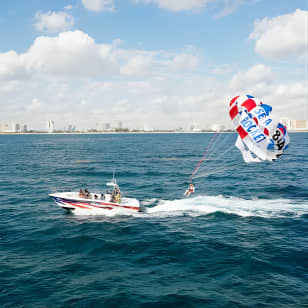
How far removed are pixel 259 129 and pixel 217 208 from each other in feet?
37.4

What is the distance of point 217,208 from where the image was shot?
31844 millimetres

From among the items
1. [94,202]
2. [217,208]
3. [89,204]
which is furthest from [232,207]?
[89,204]

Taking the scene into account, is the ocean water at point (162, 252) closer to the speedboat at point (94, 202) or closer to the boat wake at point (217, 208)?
the boat wake at point (217, 208)

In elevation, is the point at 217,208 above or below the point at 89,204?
below

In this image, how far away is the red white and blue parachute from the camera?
979 inches

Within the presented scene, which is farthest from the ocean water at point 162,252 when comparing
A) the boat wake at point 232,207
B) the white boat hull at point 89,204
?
the white boat hull at point 89,204

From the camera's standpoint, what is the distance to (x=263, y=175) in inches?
2167

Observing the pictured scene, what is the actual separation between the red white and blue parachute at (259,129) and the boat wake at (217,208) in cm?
793

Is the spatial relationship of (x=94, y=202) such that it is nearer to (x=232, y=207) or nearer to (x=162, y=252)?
(x=162, y=252)

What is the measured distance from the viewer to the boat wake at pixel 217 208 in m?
29.7

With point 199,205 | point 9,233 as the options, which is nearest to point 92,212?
point 9,233

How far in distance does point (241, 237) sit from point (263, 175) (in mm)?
34936

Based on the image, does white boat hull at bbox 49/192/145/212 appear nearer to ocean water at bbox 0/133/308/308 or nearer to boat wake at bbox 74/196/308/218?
boat wake at bbox 74/196/308/218

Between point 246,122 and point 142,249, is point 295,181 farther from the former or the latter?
point 142,249
